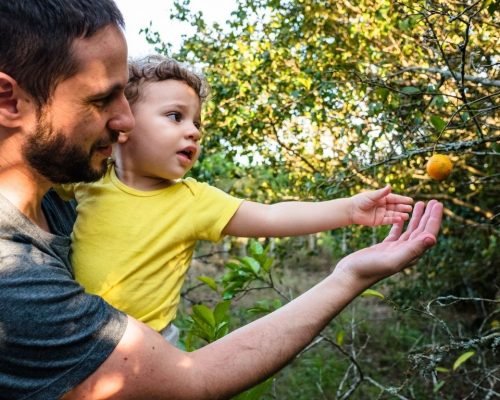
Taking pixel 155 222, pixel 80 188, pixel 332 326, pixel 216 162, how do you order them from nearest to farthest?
pixel 155 222 → pixel 80 188 → pixel 216 162 → pixel 332 326

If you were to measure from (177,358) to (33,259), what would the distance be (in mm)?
348

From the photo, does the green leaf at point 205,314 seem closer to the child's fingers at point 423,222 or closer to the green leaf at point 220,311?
the green leaf at point 220,311

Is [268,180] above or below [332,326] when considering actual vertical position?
above

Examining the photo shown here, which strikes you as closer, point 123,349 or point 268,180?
point 123,349

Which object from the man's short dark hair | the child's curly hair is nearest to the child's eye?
the child's curly hair

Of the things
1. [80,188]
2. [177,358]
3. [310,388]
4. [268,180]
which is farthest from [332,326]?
[177,358]

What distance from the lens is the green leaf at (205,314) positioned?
2.02m

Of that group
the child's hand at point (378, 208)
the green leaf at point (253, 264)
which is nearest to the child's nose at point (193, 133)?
the child's hand at point (378, 208)

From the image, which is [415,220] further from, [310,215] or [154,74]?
[154,74]

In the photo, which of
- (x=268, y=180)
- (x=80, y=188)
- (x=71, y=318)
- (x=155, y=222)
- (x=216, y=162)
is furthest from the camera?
(x=216, y=162)

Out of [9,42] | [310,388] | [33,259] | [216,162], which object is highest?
[9,42]

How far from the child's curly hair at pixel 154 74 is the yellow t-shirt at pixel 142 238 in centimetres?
27

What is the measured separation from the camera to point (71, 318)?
114cm

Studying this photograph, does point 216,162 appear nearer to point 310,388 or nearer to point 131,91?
point 310,388
